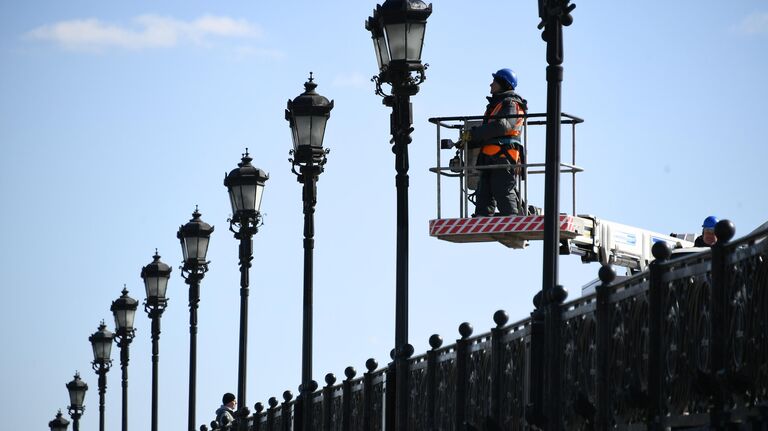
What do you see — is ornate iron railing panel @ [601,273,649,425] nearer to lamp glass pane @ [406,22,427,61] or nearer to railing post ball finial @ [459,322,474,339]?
railing post ball finial @ [459,322,474,339]

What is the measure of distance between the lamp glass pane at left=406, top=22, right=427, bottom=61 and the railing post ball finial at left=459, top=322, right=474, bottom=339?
4.08m

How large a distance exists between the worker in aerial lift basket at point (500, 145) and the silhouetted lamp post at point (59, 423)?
44.2 meters

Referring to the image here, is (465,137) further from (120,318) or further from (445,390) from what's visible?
(120,318)

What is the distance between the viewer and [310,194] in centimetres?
2239

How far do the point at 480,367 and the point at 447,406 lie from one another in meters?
1.10

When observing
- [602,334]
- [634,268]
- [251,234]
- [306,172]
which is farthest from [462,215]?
[602,334]

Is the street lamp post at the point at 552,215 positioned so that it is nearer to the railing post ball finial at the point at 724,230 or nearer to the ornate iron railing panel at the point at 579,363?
the ornate iron railing panel at the point at 579,363

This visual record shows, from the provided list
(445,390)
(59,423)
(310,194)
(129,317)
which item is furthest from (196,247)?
(59,423)

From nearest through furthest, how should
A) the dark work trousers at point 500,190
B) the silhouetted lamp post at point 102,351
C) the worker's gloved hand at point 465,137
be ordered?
the dark work trousers at point 500,190 → the worker's gloved hand at point 465,137 → the silhouetted lamp post at point 102,351

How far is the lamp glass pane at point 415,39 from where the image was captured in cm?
1761

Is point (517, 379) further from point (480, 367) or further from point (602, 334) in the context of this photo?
point (602, 334)

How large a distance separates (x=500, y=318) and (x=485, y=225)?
29.3ft

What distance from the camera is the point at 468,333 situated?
1428 centimetres

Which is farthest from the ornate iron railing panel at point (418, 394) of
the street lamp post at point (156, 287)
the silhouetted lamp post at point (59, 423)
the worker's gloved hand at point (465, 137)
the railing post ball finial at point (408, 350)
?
the silhouetted lamp post at point (59, 423)
